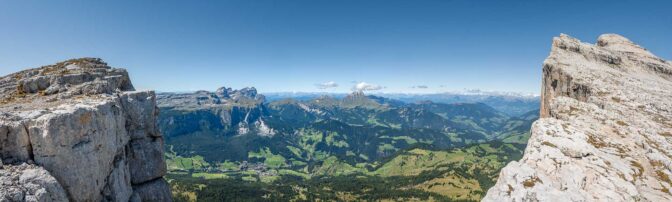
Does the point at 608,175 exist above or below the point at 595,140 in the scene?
below

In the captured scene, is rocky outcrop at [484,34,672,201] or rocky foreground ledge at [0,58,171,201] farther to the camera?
rocky foreground ledge at [0,58,171,201]

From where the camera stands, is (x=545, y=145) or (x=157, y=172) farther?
(x=157, y=172)

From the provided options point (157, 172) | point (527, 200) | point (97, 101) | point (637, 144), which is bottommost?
point (157, 172)

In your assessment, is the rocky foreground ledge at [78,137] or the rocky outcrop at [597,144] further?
the rocky foreground ledge at [78,137]

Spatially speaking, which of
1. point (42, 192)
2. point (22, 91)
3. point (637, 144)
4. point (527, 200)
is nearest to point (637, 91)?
point (637, 144)

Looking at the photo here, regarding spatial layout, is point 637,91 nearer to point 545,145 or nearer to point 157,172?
point 545,145
